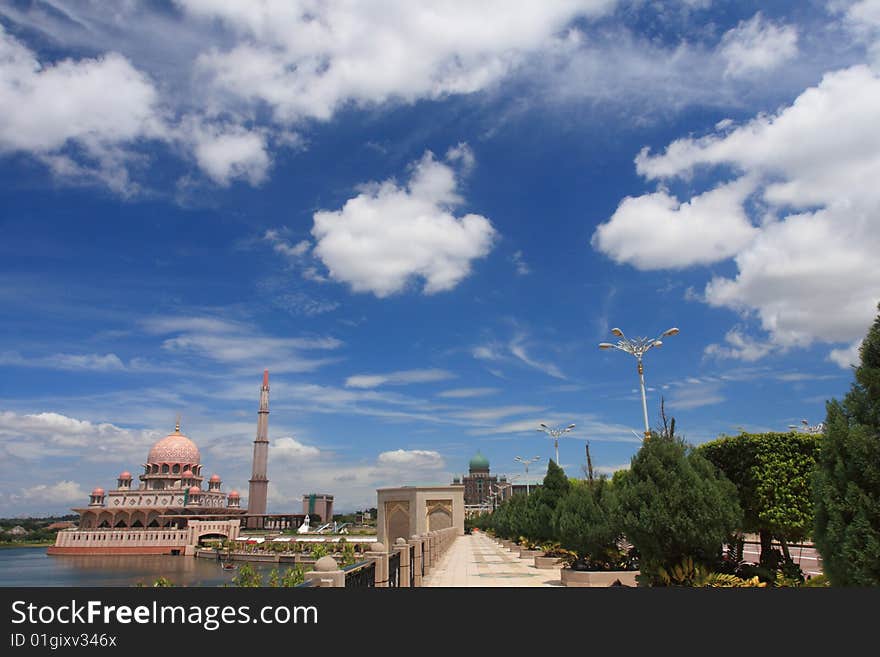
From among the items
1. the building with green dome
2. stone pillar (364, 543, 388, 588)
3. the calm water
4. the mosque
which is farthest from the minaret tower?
stone pillar (364, 543, 388, 588)

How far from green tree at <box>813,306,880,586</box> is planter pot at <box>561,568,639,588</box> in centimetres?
908

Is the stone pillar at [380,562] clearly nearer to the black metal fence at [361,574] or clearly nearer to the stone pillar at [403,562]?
the black metal fence at [361,574]

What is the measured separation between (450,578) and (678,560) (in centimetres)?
949

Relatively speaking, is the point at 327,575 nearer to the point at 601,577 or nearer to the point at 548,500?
the point at 601,577

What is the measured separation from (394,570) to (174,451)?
86.1 m

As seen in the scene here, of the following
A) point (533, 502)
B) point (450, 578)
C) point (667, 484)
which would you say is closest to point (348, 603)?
point (667, 484)

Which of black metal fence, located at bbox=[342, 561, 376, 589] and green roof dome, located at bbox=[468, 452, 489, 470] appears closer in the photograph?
black metal fence, located at bbox=[342, 561, 376, 589]

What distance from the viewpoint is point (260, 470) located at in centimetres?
9406

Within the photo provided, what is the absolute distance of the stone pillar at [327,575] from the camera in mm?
7039

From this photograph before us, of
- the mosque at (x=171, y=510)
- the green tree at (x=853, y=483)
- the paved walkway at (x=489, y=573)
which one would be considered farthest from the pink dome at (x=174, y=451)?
the green tree at (x=853, y=483)

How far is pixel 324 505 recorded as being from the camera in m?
111

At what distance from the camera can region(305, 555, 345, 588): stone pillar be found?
704 centimetres

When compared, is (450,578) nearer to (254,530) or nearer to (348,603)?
(348,603)

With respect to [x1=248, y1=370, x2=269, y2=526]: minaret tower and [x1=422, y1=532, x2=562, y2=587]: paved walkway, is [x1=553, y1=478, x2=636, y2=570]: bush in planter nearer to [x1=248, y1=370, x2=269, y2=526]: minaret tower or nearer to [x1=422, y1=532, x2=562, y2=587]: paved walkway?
[x1=422, y1=532, x2=562, y2=587]: paved walkway
